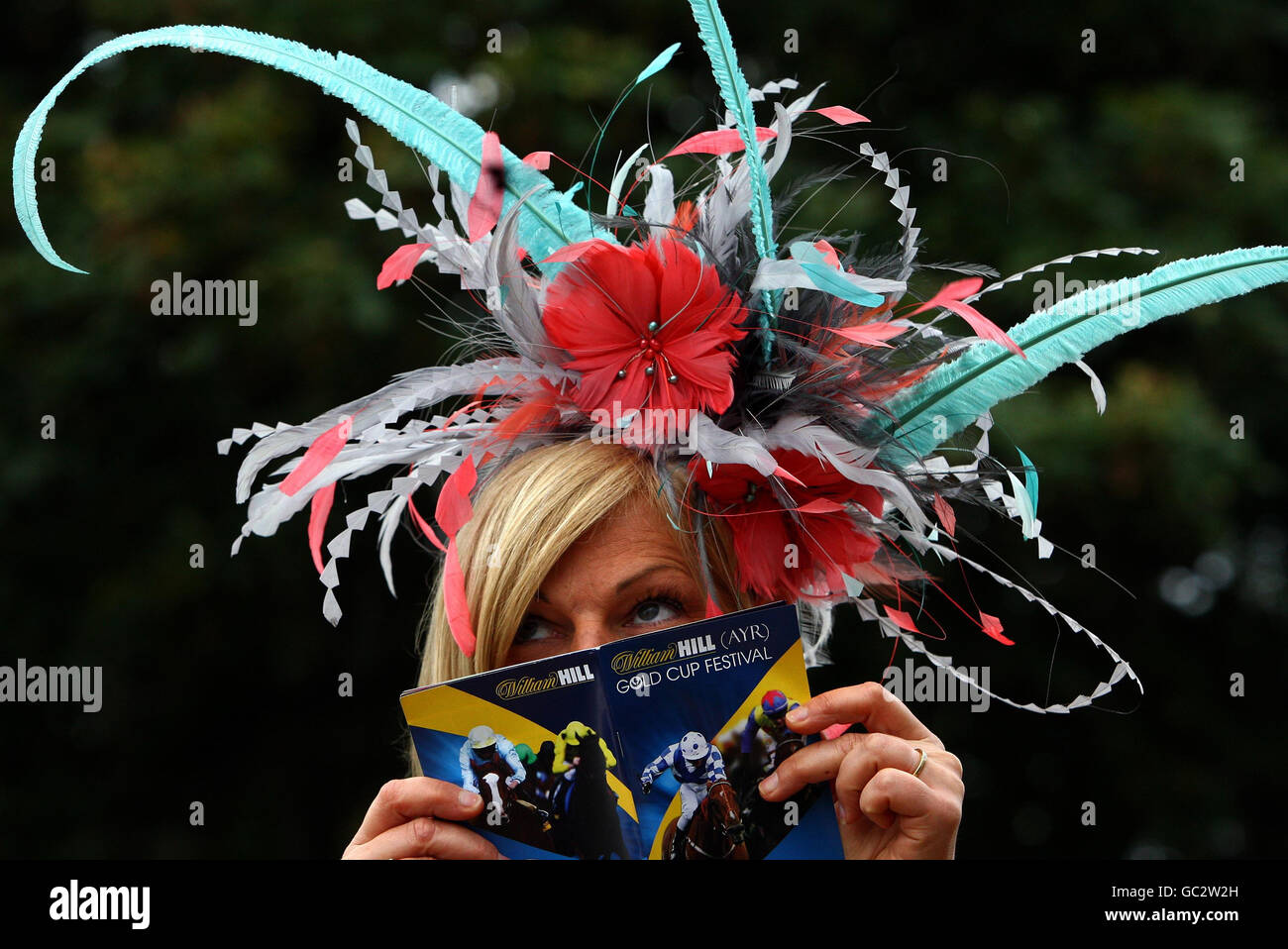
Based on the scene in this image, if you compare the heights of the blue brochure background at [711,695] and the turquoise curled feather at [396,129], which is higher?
the turquoise curled feather at [396,129]

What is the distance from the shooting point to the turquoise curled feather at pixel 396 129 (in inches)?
71.6

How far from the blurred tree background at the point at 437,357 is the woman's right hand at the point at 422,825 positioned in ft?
9.62

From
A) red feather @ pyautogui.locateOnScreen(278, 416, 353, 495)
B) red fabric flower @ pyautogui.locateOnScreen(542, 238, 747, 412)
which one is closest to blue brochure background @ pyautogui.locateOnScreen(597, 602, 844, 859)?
red fabric flower @ pyautogui.locateOnScreen(542, 238, 747, 412)

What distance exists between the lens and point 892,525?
6.41 ft

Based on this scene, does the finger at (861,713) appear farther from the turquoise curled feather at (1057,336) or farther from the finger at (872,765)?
the turquoise curled feather at (1057,336)

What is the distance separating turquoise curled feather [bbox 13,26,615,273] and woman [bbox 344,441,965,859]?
0.33 metres

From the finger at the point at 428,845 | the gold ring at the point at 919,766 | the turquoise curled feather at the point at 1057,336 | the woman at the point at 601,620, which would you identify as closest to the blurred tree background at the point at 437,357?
the turquoise curled feather at the point at 1057,336

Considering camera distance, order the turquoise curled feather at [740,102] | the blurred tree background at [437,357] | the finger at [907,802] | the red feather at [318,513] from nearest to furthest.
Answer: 1. the finger at [907,802]
2. the turquoise curled feather at [740,102]
3. the red feather at [318,513]
4. the blurred tree background at [437,357]

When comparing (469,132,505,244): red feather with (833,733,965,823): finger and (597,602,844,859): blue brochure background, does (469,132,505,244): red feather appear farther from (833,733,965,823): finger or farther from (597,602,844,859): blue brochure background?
(833,733,965,823): finger

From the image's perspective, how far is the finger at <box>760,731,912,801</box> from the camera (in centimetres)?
166

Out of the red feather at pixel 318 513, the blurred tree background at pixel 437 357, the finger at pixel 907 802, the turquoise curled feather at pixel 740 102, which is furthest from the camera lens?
the blurred tree background at pixel 437 357

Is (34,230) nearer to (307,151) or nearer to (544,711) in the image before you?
(544,711)

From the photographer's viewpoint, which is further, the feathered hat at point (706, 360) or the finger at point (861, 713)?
the feathered hat at point (706, 360)
